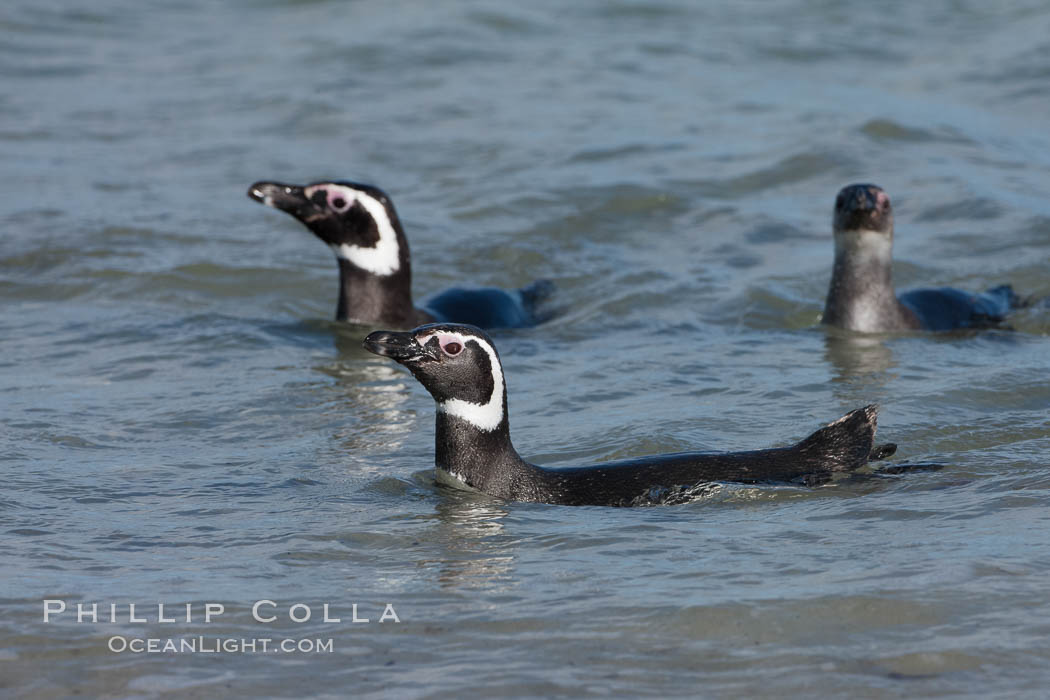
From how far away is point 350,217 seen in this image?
1046 centimetres

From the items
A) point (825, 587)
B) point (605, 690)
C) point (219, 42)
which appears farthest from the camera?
point (219, 42)

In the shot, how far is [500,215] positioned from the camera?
14320 mm

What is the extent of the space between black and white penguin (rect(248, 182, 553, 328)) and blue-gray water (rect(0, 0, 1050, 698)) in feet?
1.01

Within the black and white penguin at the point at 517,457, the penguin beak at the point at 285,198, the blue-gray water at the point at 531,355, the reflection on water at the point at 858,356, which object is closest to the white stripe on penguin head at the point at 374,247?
the penguin beak at the point at 285,198

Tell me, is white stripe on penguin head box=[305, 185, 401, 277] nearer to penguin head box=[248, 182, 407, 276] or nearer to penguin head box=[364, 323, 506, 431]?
penguin head box=[248, 182, 407, 276]

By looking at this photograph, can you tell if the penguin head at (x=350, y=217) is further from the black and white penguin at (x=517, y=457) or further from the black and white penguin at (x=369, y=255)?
the black and white penguin at (x=517, y=457)

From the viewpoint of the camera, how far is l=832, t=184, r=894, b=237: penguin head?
10.5 m

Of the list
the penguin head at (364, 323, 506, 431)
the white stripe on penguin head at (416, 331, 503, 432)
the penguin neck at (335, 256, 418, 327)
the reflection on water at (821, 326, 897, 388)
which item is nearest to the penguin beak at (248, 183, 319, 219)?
the penguin neck at (335, 256, 418, 327)

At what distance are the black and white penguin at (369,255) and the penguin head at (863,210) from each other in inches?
90.6

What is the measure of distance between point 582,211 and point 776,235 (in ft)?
5.98

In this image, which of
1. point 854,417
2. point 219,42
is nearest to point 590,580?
point 854,417

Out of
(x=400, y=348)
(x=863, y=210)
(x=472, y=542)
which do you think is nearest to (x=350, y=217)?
(x=863, y=210)

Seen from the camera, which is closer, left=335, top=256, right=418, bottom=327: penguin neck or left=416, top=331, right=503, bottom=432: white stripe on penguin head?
left=416, top=331, right=503, bottom=432: white stripe on penguin head

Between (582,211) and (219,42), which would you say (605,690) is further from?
(219,42)
